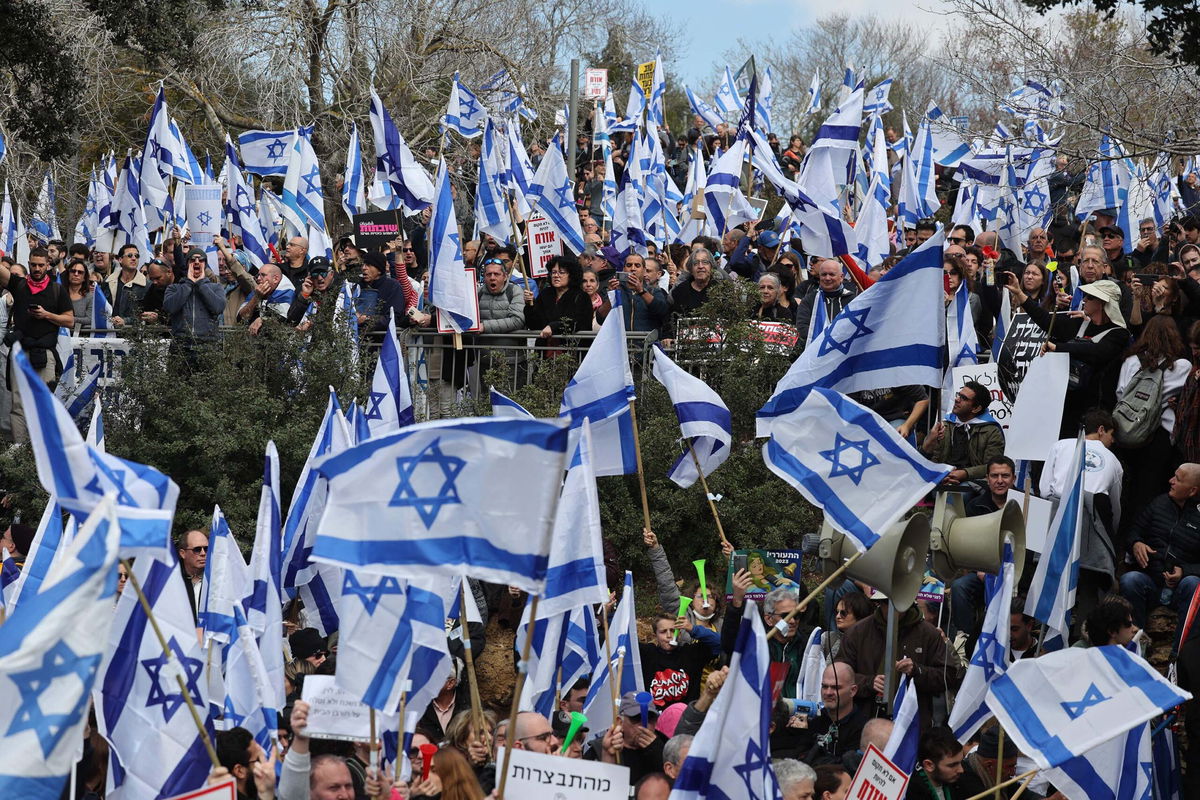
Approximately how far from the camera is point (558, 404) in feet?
44.9

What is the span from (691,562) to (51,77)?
7.38 metres

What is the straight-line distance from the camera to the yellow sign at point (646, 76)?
27.9 m

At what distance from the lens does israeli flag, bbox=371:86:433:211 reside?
17.3 metres

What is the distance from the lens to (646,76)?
27953 millimetres

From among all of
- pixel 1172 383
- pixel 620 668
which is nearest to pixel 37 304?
pixel 620 668

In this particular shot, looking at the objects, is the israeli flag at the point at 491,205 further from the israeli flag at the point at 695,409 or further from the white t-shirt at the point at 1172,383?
the white t-shirt at the point at 1172,383

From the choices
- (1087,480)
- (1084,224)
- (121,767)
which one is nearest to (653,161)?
(1084,224)

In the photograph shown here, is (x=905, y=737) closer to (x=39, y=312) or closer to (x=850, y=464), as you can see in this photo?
(x=850, y=464)

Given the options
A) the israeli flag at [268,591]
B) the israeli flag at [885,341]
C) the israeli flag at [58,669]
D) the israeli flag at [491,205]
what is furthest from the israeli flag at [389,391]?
the israeli flag at [58,669]

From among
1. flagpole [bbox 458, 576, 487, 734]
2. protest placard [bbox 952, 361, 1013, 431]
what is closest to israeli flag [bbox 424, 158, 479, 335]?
protest placard [bbox 952, 361, 1013, 431]

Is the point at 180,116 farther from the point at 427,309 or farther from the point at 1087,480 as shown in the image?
the point at 1087,480

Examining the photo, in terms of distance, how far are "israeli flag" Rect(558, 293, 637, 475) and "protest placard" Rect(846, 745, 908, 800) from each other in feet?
8.59

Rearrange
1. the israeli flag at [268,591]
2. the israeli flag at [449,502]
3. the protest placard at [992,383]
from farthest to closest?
the protest placard at [992,383], the israeli flag at [268,591], the israeli flag at [449,502]

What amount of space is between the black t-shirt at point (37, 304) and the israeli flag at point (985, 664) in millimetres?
9947
